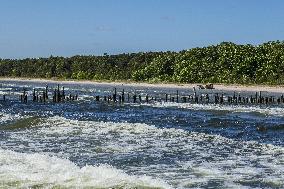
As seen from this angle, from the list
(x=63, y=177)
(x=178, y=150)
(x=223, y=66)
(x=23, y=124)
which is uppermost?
(x=223, y=66)

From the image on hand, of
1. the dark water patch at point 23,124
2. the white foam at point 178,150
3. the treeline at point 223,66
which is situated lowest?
the dark water patch at point 23,124

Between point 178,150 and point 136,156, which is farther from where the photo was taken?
point 178,150

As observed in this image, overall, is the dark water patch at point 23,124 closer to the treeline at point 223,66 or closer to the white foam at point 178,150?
the white foam at point 178,150

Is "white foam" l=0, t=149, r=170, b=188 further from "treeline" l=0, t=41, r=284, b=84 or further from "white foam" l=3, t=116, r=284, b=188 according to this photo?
"treeline" l=0, t=41, r=284, b=84

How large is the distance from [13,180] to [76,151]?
7.93 meters

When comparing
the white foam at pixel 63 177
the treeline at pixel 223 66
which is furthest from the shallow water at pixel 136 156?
the treeline at pixel 223 66

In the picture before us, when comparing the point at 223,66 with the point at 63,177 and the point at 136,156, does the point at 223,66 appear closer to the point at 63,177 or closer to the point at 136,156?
the point at 136,156

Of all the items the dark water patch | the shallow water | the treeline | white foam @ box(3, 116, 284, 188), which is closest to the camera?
the shallow water

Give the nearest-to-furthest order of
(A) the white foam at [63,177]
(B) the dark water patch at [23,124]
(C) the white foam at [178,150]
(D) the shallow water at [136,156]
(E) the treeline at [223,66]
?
1. (A) the white foam at [63,177]
2. (D) the shallow water at [136,156]
3. (C) the white foam at [178,150]
4. (B) the dark water patch at [23,124]
5. (E) the treeline at [223,66]

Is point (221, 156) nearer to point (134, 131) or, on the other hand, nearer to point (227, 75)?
point (134, 131)

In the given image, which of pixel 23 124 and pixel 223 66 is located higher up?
pixel 223 66

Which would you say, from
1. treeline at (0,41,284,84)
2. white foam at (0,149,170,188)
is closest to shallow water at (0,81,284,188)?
white foam at (0,149,170,188)

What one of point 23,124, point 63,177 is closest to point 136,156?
point 63,177

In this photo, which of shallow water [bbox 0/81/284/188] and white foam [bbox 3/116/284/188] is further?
white foam [bbox 3/116/284/188]
